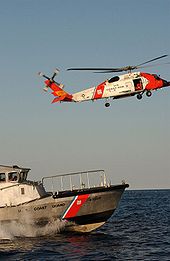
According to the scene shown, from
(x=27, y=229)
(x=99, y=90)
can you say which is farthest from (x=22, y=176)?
(x=99, y=90)

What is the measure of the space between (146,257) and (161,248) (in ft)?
7.46

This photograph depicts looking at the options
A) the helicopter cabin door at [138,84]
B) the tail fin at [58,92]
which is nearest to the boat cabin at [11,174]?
the tail fin at [58,92]

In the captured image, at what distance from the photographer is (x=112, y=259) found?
57.0 feet

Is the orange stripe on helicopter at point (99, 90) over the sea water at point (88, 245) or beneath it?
over

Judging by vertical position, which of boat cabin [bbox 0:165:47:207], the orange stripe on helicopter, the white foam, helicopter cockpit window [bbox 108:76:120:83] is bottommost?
the white foam

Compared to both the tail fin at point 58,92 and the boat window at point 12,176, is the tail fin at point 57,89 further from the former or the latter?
the boat window at point 12,176

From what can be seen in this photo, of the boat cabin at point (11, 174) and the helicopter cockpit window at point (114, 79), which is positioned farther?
the helicopter cockpit window at point (114, 79)

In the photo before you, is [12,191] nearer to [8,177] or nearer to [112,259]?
[8,177]

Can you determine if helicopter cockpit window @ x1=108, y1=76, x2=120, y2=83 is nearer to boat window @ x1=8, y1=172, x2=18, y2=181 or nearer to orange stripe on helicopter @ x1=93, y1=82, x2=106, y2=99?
orange stripe on helicopter @ x1=93, y1=82, x2=106, y2=99

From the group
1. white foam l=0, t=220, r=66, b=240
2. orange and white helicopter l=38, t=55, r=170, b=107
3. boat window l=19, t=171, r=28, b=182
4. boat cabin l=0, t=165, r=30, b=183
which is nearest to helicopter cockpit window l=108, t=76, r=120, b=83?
orange and white helicopter l=38, t=55, r=170, b=107

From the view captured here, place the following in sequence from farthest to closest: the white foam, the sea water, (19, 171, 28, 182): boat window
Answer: (19, 171, 28, 182): boat window
the white foam
the sea water

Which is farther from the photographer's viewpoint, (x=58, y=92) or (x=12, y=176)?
(x=58, y=92)

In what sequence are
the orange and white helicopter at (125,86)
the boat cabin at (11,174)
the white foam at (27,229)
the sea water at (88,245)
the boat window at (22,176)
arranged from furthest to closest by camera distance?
the orange and white helicopter at (125,86) < the boat window at (22,176) < the boat cabin at (11,174) < the white foam at (27,229) < the sea water at (88,245)

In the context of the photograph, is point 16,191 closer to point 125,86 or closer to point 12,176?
point 12,176
